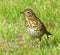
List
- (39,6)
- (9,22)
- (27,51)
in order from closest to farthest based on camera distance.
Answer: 1. (27,51)
2. (9,22)
3. (39,6)

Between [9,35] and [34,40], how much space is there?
65 cm

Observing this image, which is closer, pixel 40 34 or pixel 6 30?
pixel 40 34

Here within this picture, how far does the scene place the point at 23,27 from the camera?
33.3 ft

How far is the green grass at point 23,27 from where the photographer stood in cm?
868

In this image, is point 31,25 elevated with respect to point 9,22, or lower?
elevated

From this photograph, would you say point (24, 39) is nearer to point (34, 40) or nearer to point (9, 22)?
point (34, 40)

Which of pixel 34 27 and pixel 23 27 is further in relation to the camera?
pixel 23 27

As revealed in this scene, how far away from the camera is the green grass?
28.5 feet

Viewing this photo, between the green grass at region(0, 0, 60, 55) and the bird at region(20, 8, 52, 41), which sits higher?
the bird at region(20, 8, 52, 41)

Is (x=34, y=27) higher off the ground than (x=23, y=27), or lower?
higher

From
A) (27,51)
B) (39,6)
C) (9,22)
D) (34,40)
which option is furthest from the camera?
(39,6)

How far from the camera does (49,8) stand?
11.0 m

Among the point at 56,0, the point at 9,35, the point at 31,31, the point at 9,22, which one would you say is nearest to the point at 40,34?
the point at 31,31

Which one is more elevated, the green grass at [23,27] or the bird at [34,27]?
the bird at [34,27]
